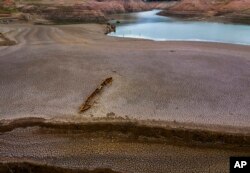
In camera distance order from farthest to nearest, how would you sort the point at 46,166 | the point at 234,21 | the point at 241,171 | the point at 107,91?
the point at 234,21 < the point at 107,91 < the point at 46,166 < the point at 241,171

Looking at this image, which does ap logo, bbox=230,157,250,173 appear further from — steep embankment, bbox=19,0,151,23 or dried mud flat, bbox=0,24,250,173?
steep embankment, bbox=19,0,151,23

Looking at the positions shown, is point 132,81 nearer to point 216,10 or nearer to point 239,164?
point 239,164

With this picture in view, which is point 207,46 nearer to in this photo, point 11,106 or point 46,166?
point 11,106

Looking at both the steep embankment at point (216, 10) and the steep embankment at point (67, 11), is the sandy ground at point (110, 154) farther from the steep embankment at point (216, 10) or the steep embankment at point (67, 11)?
the steep embankment at point (67, 11)

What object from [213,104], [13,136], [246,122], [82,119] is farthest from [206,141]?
[13,136]

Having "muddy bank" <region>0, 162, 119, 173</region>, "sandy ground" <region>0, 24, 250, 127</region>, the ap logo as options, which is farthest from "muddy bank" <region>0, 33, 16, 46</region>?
the ap logo

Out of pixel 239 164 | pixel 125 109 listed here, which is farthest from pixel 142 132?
pixel 239 164
